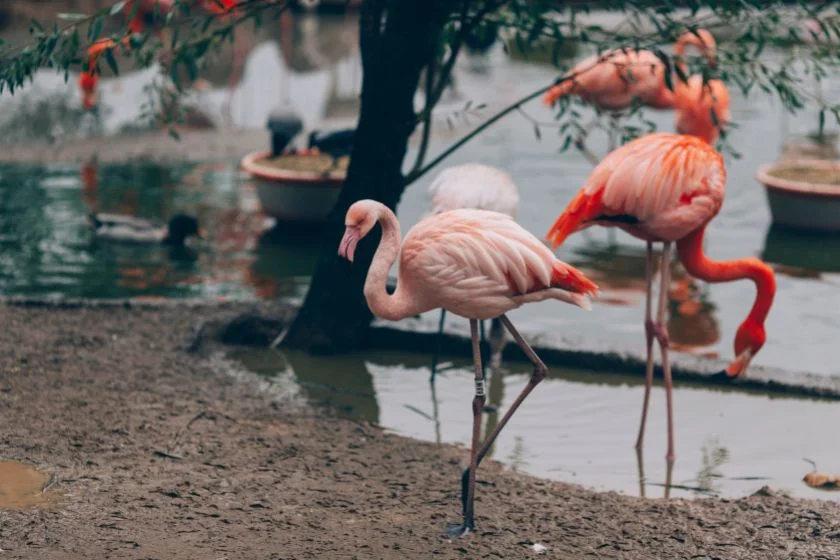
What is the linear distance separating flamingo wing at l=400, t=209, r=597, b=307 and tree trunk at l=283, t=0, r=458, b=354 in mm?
1862

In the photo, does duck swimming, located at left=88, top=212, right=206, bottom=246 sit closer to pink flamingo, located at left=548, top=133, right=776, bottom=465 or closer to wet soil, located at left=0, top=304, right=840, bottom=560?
wet soil, located at left=0, top=304, right=840, bottom=560

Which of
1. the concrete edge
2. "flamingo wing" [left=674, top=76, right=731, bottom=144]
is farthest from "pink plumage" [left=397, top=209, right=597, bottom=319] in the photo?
"flamingo wing" [left=674, top=76, right=731, bottom=144]

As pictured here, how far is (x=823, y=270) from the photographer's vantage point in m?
8.34

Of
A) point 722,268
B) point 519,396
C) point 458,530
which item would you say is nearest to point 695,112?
point 722,268

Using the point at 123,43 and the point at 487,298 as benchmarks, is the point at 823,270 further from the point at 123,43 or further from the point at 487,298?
the point at 123,43

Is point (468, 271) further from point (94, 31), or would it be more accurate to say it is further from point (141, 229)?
point (141, 229)

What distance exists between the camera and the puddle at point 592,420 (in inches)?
203

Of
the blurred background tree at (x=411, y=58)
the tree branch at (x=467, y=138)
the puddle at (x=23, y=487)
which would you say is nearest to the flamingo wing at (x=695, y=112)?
the blurred background tree at (x=411, y=58)

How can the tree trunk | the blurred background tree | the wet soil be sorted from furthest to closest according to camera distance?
1. the tree trunk
2. the blurred background tree
3. the wet soil

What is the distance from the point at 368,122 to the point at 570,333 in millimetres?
1680

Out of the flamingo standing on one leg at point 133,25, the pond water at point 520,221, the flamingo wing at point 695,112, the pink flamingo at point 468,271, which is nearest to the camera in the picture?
the pink flamingo at point 468,271

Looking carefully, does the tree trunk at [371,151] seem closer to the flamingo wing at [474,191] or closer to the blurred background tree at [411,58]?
the blurred background tree at [411,58]

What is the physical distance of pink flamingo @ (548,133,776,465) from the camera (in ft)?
17.6

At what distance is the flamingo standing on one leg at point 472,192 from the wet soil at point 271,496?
1.24 metres
